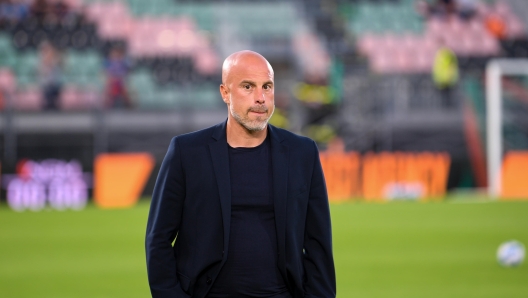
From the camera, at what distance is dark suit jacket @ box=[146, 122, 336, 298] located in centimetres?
346

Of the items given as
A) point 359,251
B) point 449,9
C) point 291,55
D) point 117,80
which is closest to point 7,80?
point 117,80

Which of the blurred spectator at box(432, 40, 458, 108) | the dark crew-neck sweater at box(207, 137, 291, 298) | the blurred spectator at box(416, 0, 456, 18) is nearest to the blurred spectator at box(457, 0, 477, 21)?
the blurred spectator at box(416, 0, 456, 18)

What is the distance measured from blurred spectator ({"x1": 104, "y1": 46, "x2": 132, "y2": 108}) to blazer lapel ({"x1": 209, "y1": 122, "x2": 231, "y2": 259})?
16.9 metres

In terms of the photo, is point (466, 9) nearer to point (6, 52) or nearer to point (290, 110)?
point (290, 110)

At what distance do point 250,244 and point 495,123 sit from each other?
16984 millimetres

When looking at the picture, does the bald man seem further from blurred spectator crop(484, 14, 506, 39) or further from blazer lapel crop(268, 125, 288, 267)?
blurred spectator crop(484, 14, 506, 39)

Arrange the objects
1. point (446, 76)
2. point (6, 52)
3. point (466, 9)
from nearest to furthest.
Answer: point (446, 76)
point (6, 52)
point (466, 9)

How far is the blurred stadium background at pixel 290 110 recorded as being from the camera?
13078 millimetres

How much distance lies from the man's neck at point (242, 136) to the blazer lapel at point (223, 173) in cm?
4

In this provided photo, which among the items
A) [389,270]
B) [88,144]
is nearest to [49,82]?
[88,144]

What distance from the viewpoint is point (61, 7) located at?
75.9ft

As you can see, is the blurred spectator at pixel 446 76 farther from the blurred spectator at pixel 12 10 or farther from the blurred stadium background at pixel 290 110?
the blurred spectator at pixel 12 10

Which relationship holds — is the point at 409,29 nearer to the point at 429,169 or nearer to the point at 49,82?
the point at 429,169

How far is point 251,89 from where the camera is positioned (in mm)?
3414
